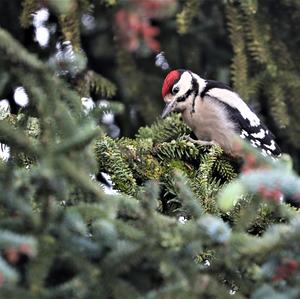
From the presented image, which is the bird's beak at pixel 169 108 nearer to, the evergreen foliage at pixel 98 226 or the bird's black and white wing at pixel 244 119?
the bird's black and white wing at pixel 244 119

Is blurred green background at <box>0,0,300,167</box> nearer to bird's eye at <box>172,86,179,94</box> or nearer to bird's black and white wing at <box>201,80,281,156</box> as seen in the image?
bird's black and white wing at <box>201,80,281,156</box>

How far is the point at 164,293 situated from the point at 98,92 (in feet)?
9.63

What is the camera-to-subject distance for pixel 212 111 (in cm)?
455

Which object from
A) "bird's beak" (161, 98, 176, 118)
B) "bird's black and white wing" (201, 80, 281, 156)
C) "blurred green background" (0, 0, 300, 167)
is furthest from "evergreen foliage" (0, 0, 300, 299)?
"bird's beak" (161, 98, 176, 118)

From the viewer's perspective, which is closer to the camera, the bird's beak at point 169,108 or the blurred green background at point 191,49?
the blurred green background at point 191,49

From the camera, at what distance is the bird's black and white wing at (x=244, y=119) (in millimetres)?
4227

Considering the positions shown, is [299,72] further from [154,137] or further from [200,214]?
[200,214]

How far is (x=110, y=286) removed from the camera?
6.16ft

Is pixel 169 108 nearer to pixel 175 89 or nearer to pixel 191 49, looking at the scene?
pixel 175 89

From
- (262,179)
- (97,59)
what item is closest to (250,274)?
(262,179)

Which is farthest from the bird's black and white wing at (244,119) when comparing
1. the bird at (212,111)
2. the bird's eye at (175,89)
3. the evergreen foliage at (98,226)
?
the evergreen foliage at (98,226)

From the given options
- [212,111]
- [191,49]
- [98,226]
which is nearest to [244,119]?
[212,111]

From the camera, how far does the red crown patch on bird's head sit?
4.54 m

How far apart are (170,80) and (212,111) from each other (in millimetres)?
282
